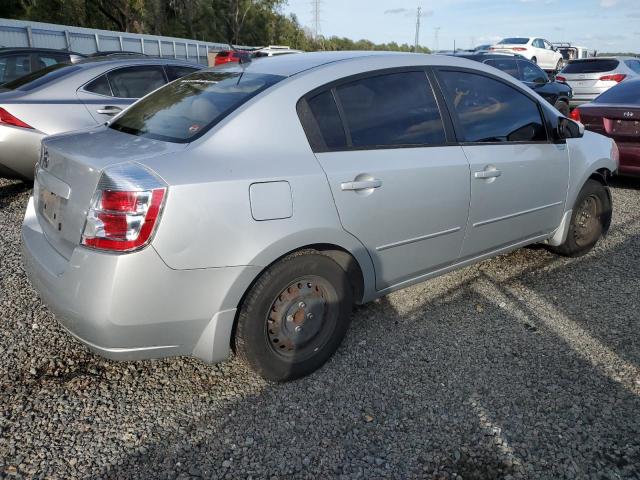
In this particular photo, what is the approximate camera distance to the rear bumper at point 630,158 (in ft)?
21.5

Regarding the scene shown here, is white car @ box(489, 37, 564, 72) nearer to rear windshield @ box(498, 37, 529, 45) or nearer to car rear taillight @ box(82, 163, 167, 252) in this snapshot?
rear windshield @ box(498, 37, 529, 45)

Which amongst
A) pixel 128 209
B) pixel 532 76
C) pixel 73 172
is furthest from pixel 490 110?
pixel 532 76

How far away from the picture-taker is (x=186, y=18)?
43.5 metres

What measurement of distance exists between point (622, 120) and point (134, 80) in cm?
614

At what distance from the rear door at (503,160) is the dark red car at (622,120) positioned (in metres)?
3.21

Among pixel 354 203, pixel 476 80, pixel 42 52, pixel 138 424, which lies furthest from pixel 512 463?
pixel 42 52

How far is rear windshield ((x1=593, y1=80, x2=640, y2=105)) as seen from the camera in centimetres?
691

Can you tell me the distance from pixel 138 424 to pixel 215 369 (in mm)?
559

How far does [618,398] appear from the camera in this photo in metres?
2.76

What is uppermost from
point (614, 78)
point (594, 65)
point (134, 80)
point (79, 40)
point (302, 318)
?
point (79, 40)

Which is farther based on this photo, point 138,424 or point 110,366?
point 110,366

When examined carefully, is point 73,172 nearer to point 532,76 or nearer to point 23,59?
point 23,59

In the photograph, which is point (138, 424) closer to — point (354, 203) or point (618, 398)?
point (354, 203)

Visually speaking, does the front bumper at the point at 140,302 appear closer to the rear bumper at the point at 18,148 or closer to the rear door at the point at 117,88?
the rear bumper at the point at 18,148
